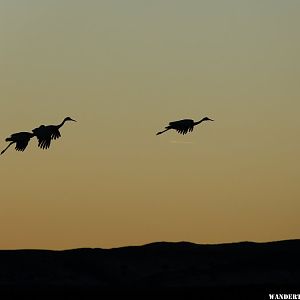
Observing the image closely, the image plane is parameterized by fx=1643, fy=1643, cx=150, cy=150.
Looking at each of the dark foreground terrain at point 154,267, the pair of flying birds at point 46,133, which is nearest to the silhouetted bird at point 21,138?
the pair of flying birds at point 46,133

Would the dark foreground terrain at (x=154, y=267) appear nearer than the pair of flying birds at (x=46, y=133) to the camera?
No

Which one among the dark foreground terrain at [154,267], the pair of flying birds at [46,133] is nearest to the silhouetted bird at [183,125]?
the pair of flying birds at [46,133]

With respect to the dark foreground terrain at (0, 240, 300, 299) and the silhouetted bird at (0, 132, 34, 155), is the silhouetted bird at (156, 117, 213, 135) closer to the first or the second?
the silhouetted bird at (0, 132, 34, 155)

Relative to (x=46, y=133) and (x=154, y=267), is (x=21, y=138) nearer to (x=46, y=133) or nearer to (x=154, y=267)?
(x=46, y=133)

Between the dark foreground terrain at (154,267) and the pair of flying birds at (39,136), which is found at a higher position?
the dark foreground terrain at (154,267)

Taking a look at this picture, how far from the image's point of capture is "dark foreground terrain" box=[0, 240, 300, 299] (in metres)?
175

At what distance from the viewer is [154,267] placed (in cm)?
18600

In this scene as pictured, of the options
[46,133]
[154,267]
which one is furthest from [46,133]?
[154,267]

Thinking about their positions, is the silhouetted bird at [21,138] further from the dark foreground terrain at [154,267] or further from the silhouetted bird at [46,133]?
the dark foreground terrain at [154,267]

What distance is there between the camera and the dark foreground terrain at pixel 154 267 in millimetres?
174750

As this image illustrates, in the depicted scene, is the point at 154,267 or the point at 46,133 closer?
the point at 46,133

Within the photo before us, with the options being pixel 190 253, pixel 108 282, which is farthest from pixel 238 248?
pixel 108 282

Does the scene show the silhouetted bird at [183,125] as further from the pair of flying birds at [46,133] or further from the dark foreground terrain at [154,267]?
the dark foreground terrain at [154,267]

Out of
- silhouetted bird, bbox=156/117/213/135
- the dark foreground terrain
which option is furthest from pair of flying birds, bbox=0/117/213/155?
the dark foreground terrain
